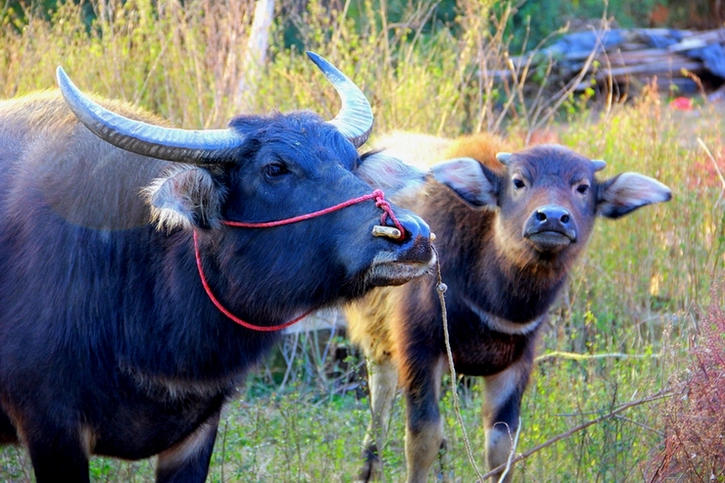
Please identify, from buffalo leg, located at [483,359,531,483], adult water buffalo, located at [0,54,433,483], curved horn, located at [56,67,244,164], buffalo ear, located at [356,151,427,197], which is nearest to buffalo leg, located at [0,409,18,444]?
adult water buffalo, located at [0,54,433,483]

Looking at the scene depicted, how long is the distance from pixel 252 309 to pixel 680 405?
1980 millimetres

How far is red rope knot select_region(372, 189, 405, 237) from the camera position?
317 cm

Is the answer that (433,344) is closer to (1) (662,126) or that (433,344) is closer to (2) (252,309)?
(2) (252,309)

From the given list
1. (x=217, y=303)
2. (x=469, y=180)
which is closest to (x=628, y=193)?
(x=469, y=180)

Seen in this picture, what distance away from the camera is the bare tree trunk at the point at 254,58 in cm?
789

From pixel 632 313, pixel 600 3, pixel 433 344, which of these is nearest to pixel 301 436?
pixel 433 344

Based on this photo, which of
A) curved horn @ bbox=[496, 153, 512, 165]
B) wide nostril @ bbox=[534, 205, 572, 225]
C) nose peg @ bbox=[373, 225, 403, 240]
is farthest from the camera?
curved horn @ bbox=[496, 153, 512, 165]

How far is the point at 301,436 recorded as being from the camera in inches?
217

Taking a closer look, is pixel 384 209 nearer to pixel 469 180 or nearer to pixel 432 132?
pixel 469 180

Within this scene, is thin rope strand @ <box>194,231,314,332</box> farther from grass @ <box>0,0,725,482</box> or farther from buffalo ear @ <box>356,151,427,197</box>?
grass @ <box>0,0,725,482</box>

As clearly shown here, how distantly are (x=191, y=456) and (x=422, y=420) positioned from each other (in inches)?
63.4

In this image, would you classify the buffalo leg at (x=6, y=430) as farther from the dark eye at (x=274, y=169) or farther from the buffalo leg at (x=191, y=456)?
the dark eye at (x=274, y=169)

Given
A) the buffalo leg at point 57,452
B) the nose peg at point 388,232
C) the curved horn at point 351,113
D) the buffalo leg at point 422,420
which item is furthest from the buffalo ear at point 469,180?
the buffalo leg at point 57,452

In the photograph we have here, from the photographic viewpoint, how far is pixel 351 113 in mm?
3980
